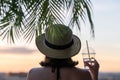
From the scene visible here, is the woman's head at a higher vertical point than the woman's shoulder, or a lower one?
higher

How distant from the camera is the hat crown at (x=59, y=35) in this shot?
8.64ft

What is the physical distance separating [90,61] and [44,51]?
579mm

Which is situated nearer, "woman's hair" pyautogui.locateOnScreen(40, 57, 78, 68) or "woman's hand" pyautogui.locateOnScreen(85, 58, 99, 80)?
"woman's hair" pyautogui.locateOnScreen(40, 57, 78, 68)

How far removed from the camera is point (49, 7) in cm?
289

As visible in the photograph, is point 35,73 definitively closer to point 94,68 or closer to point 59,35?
point 59,35

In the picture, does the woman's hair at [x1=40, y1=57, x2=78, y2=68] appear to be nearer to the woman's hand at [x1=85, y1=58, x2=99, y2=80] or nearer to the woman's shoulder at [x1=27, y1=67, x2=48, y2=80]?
the woman's shoulder at [x1=27, y1=67, x2=48, y2=80]

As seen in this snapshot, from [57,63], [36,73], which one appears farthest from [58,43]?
[36,73]

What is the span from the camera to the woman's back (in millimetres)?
2494

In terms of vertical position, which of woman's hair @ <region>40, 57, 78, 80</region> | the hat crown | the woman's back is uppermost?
the hat crown

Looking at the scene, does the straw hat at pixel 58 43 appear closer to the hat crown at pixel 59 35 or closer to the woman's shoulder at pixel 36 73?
the hat crown at pixel 59 35

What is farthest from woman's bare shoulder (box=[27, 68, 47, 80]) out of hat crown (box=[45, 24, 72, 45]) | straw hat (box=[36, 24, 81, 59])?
hat crown (box=[45, 24, 72, 45])

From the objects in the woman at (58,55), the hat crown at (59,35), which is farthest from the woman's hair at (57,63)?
the hat crown at (59,35)

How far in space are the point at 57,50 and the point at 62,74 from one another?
0.20m

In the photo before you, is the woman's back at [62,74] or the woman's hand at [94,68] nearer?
the woman's back at [62,74]
